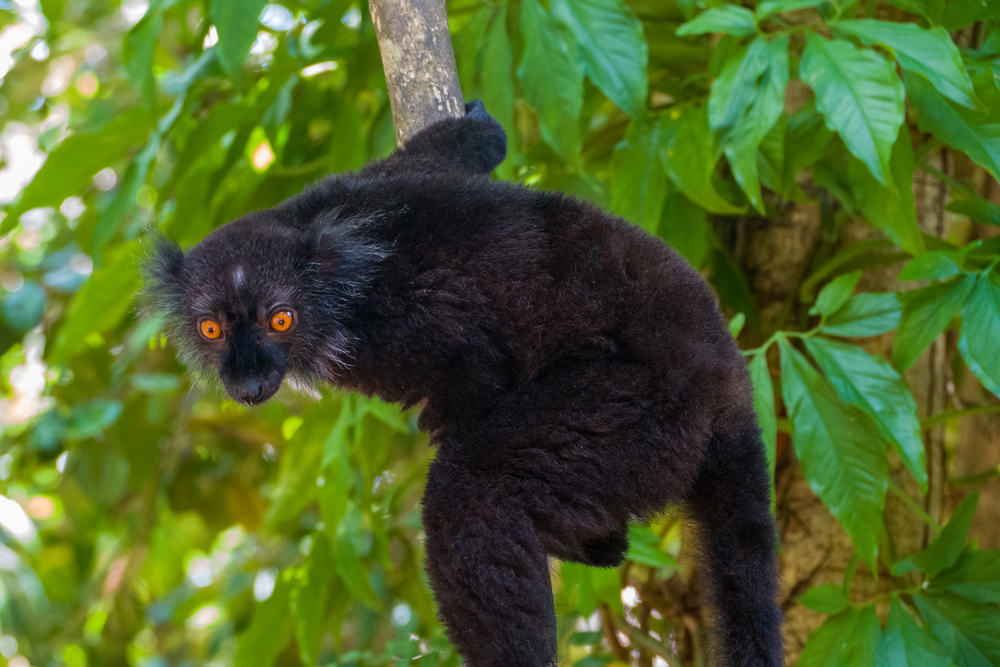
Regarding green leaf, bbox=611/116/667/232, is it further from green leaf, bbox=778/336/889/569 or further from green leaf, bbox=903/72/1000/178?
green leaf, bbox=903/72/1000/178

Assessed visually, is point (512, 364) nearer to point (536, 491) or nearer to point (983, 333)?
point (536, 491)

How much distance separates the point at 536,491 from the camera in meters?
1.98

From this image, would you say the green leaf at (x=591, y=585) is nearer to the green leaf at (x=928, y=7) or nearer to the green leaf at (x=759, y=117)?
the green leaf at (x=759, y=117)

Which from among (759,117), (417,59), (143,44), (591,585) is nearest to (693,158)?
(759,117)

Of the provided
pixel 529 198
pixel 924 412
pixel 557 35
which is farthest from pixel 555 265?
pixel 924 412

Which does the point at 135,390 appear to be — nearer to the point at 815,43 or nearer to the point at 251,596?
the point at 251,596

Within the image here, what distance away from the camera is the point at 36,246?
7.35 metres

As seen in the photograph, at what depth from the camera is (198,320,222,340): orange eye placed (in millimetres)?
2273

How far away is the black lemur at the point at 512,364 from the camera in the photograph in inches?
78.3

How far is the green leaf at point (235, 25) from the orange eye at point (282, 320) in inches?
36.1

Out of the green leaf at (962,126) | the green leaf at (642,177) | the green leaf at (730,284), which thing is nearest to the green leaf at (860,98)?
the green leaf at (962,126)

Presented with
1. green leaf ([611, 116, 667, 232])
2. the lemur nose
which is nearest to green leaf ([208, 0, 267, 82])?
the lemur nose

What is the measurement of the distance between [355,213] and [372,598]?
5.87 ft

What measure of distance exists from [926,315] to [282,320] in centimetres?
197
